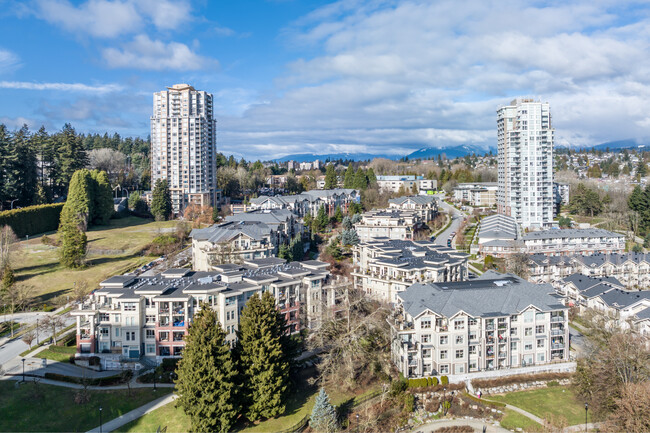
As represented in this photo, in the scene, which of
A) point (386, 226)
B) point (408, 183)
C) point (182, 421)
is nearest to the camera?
point (182, 421)

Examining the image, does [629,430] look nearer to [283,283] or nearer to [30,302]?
[283,283]

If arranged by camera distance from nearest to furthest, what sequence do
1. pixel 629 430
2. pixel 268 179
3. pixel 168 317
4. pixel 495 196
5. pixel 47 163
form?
pixel 629 430 → pixel 168 317 → pixel 47 163 → pixel 495 196 → pixel 268 179

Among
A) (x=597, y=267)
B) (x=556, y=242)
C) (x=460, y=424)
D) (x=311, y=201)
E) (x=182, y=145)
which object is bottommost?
(x=460, y=424)

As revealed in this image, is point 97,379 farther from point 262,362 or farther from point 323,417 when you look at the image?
point 323,417

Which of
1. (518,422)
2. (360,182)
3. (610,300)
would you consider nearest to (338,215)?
(360,182)

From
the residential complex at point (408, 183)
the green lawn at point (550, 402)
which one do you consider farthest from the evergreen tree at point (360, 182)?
the green lawn at point (550, 402)

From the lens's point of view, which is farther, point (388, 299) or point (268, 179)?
point (268, 179)

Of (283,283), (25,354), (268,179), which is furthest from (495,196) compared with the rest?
(25,354)
